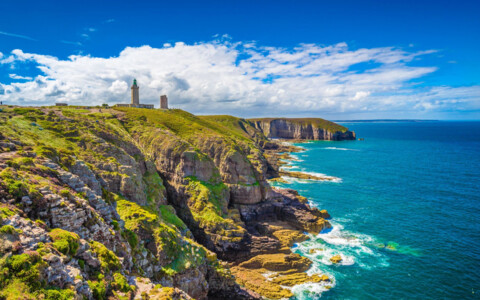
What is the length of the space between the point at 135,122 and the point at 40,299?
2820 inches

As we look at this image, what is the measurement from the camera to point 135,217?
117ft

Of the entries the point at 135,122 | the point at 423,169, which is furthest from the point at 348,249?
the point at 423,169

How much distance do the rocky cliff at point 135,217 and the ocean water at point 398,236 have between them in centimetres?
513

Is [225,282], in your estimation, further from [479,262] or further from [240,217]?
[479,262]

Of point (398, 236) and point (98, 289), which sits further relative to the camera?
point (398, 236)

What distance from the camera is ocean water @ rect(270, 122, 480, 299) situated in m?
42.9

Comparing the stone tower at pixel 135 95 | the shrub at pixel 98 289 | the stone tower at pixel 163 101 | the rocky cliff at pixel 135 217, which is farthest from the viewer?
the stone tower at pixel 163 101

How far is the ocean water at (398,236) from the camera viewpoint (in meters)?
42.9

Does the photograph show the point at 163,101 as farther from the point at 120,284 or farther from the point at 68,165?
the point at 120,284

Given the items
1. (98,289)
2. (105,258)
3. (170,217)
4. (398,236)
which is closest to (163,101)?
(170,217)

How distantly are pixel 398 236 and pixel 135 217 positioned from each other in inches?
2191

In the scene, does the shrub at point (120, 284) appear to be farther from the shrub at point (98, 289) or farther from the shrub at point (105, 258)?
the shrub at point (98, 289)

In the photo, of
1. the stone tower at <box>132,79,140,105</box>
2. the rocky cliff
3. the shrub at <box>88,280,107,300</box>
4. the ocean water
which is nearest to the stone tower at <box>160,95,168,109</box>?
the stone tower at <box>132,79,140,105</box>

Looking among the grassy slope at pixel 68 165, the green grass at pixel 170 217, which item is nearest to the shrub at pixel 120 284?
the grassy slope at pixel 68 165
